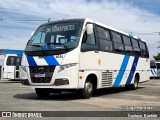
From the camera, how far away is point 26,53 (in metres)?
12.6

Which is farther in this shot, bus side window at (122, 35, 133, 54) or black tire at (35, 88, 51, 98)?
bus side window at (122, 35, 133, 54)

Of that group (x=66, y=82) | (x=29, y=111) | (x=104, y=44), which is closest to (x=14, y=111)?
(x=29, y=111)

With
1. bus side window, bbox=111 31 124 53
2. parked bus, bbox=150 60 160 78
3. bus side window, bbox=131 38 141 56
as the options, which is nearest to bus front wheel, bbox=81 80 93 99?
bus side window, bbox=111 31 124 53

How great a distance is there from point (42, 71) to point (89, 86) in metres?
1.98

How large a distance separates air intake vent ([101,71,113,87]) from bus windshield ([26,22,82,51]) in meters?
2.51

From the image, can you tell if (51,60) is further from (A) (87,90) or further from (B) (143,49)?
(B) (143,49)

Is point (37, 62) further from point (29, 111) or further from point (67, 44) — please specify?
point (29, 111)

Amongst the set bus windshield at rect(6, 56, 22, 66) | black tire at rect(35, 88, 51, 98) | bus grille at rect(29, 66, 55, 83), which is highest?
bus windshield at rect(6, 56, 22, 66)

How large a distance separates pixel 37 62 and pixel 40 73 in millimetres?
412

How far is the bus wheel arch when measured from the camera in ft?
40.9

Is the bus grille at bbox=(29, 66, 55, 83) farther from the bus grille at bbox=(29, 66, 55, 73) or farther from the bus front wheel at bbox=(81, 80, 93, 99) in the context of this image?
→ the bus front wheel at bbox=(81, 80, 93, 99)

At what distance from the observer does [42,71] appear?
39.4 feet

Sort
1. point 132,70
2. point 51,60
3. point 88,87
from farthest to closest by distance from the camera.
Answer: point 132,70 → point 88,87 → point 51,60

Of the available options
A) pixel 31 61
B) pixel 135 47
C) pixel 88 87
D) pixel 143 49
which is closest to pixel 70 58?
pixel 31 61
